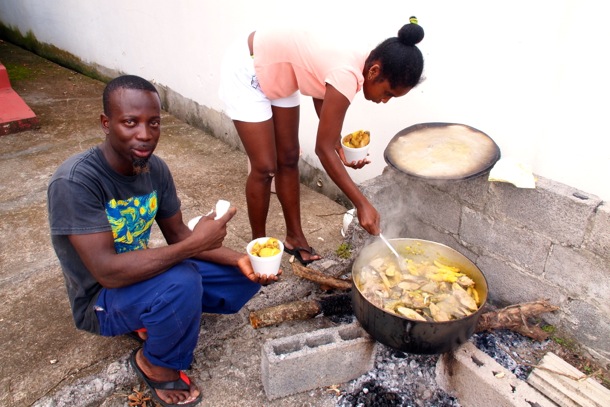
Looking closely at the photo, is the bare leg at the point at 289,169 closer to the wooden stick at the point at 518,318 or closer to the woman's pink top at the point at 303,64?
the woman's pink top at the point at 303,64

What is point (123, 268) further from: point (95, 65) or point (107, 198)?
point (95, 65)

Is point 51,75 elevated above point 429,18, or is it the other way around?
point 429,18

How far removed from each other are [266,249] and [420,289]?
3.34 ft

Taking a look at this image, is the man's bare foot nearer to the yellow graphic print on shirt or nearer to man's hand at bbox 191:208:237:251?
the yellow graphic print on shirt

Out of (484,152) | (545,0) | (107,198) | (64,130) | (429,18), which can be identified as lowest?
(64,130)

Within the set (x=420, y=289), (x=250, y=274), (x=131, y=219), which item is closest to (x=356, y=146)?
(x=420, y=289)

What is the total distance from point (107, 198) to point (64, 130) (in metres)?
4.80

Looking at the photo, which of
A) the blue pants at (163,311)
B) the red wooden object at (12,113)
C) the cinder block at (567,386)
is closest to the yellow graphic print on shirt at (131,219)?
the blue pants at (163,311)

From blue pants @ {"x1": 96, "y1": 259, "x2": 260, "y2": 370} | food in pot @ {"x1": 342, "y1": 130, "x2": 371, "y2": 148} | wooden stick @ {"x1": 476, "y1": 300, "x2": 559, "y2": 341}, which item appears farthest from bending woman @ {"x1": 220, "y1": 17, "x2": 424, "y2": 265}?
blue pants @ {"x1": 96, "y1": 259, "x2": 260, "y2": 370}

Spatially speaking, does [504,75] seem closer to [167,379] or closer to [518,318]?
[518,318]

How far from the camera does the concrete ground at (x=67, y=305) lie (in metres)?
2.80

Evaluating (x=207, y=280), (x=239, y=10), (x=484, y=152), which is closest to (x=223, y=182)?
(x=239, y=10)

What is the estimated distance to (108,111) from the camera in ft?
7.69

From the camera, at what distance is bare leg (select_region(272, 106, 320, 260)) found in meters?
3.64
